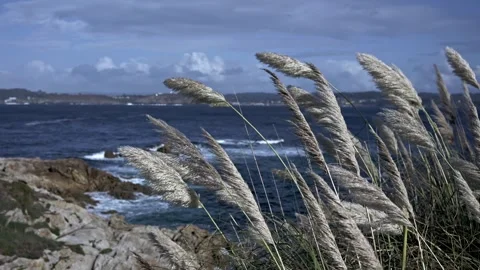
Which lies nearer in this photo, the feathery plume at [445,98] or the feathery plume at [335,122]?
the feathery plume at [335,122]

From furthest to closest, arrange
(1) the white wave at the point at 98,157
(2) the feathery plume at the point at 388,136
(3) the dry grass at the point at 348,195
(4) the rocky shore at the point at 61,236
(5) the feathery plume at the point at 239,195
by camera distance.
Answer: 1. (1) the white wave at the point at 98,157
2. (4) the rocky shore at the point at 61,236
3. (2) the feathery plume at the point at 388,136
4. (5) the feathery plume at the point at 239,195
5. (3) the dry grass at the point at 348,195

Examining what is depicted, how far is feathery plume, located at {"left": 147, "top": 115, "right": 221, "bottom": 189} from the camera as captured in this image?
366 cm

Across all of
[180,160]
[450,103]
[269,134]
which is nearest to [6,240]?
[450,103]

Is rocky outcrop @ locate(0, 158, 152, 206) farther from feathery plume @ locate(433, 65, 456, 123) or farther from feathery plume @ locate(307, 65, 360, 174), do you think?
feathery plume @ locate(307, 65, 360, 174)

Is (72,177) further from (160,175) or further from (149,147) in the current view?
(160,175)

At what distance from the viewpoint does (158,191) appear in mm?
3633

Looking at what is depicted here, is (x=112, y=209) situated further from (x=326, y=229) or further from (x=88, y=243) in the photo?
(x=326, y=229)

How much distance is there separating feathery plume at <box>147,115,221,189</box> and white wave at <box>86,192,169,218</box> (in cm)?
2140

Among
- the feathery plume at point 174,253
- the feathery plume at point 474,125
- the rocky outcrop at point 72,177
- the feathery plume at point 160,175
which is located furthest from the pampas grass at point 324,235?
the rocky outcrop at point 72,177

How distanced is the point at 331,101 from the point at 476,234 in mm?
1345

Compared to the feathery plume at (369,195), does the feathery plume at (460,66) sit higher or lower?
higher

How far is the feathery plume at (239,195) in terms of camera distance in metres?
3.50

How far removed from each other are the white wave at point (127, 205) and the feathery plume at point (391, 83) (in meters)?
20.9

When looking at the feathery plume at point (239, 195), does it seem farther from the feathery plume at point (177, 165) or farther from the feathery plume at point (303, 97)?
the feathery plume at point (303, 97)
